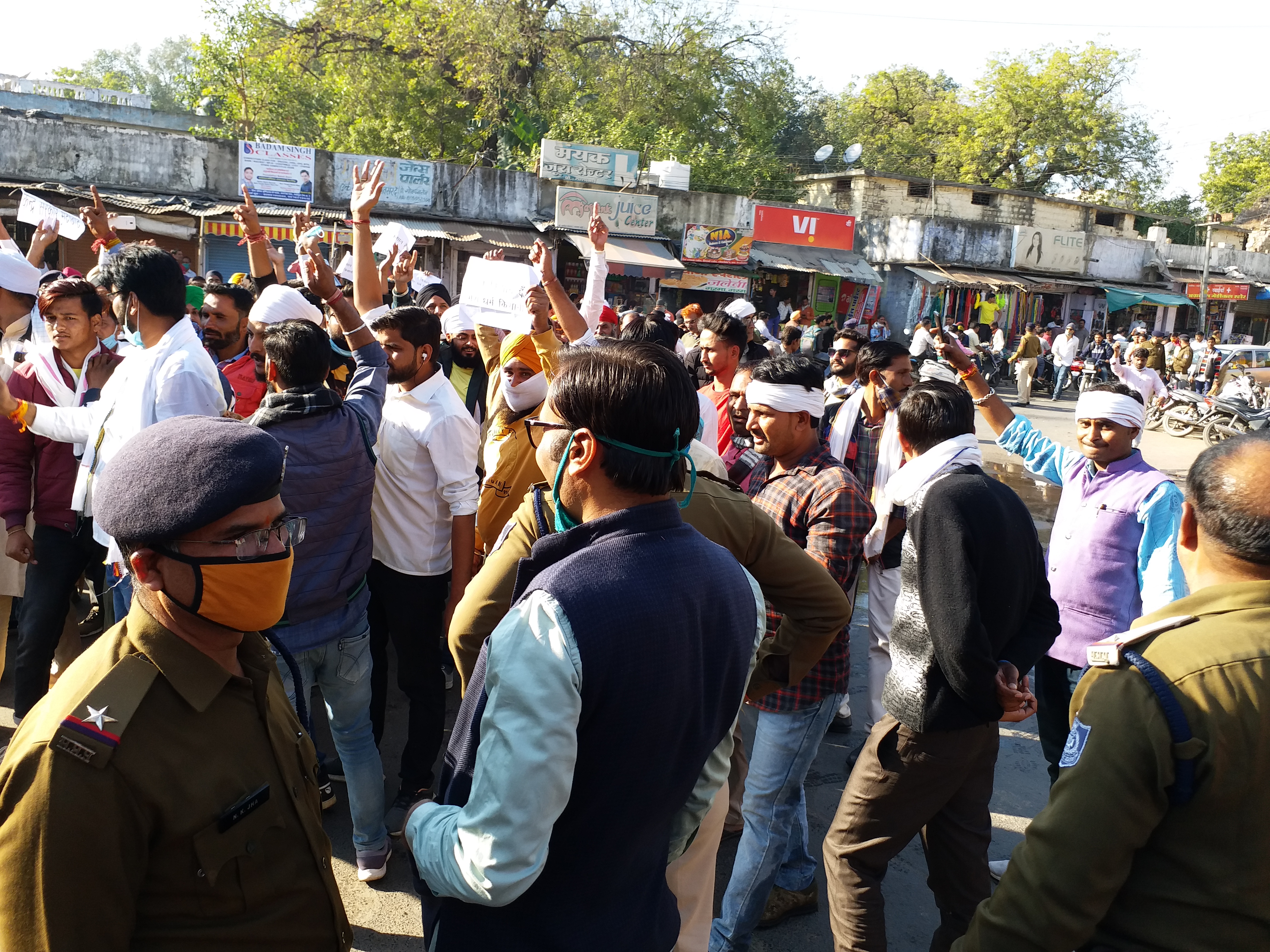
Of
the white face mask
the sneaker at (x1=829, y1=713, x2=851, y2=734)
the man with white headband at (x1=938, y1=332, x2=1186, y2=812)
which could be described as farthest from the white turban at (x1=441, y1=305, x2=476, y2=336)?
the sneaker at (x1=829, y1=713, x2=851, y2=734)

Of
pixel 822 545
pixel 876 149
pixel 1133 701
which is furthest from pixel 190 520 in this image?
pixel 876 149

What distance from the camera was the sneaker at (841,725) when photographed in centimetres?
449

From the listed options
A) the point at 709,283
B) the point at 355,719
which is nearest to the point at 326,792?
the point at 355,719

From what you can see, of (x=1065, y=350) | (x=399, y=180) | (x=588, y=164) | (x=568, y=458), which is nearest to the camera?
(x=568, y=458)

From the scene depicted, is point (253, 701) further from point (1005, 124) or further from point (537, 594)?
point (1005, 124)

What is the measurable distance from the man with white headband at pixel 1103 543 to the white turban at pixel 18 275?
14.4 ft

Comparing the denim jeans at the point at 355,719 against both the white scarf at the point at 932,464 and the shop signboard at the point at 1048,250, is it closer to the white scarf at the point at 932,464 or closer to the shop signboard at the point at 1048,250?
the white scarf at the point at 932,464

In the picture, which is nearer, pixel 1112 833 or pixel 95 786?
pixel 95 786

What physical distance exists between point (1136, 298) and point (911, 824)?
3091 cm

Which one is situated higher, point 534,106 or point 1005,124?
point 1005,124

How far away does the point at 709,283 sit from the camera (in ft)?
73.4

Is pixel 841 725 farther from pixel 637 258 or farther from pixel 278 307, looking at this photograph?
pixel 637 258

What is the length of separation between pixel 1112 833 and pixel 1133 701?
21 centimetres

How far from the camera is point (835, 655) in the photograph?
2863 mm
